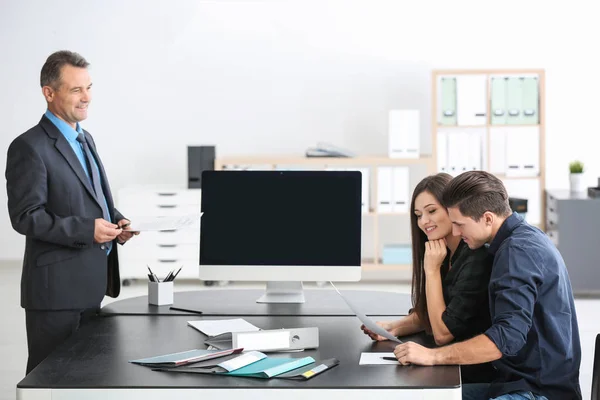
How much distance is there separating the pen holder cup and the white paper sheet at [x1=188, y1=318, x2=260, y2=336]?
369mm

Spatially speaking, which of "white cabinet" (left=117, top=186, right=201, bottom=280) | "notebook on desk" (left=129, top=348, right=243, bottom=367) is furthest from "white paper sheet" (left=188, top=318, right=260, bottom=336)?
"white cabinet" (left=117, top=186, right=201, bottom=280)

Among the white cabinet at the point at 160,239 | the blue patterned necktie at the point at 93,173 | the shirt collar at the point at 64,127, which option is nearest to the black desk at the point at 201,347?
the blue patterned necktie at the point at 93,173

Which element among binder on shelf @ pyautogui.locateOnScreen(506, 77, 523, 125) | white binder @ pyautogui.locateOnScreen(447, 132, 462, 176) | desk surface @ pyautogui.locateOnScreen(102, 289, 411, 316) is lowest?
desk surface @ pyautogui.locateOnScreen(102, 289, 411, 316)

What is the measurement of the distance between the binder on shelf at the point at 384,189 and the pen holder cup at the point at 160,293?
4.08 m

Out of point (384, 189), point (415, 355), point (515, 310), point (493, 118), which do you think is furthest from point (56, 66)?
point (493, 118)

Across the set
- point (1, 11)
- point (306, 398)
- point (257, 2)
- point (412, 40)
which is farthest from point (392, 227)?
point (306, 398)

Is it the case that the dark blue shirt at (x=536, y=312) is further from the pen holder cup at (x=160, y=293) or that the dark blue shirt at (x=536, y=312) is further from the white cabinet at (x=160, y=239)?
the white cabinet at (x=160, y=239)

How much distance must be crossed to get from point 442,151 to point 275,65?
5.58ft

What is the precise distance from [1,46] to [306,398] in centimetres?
673

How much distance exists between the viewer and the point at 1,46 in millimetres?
8211

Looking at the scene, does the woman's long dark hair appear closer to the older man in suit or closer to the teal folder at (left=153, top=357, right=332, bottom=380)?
the teal folder at (left=153, top=357, right=332, bottom=380)

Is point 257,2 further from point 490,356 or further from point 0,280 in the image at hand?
point 490,356

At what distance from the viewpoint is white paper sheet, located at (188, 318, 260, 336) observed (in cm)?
300

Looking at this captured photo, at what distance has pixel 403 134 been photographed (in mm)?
7391
